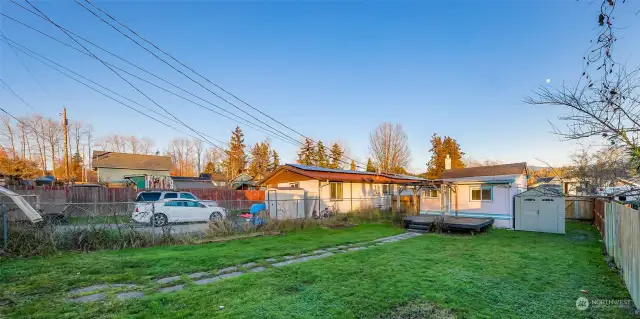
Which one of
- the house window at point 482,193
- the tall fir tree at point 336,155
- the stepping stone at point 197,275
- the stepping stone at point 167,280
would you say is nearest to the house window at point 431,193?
the house window at point 482,193

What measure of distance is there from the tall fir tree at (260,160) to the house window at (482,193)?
118 ft

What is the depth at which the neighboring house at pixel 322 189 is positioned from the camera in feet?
57.7

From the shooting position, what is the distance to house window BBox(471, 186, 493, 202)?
15602 millimetres

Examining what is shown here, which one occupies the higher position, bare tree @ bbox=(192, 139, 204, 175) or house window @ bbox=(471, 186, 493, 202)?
bare tree @ bbox=(192, 139, 204, 175)

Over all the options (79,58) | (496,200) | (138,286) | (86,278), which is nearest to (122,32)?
(79,58)

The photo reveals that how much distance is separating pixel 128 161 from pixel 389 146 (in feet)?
112

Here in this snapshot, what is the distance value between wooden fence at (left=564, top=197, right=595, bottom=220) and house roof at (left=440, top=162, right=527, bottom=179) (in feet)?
13.1

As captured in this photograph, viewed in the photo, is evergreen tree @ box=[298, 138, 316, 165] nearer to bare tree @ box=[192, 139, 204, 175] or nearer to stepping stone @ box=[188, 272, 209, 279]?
bare tree @ box=[192, 139, 204, 175]

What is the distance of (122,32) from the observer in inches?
398

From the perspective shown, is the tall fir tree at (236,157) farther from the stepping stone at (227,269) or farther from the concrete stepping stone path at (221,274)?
the stepping stone at (227,269)

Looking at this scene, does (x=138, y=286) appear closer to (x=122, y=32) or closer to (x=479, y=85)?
(x=122, y=32)

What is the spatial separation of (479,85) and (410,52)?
395cm

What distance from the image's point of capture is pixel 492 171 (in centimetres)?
1758

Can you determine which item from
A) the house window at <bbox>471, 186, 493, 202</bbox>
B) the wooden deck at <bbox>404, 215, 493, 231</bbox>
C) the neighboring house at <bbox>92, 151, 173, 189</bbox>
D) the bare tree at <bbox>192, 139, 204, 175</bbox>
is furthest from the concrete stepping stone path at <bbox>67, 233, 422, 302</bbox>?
the bare tree at <bbox>192, 139, 204, 175</bbox>
